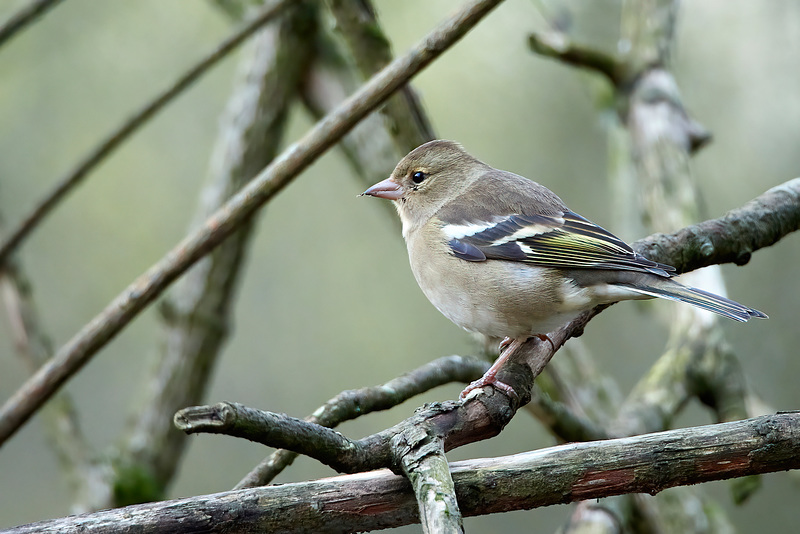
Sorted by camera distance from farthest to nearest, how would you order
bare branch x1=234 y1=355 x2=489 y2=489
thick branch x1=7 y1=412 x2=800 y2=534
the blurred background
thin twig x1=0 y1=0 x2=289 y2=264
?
the blurred background
thin twig x1=0 y1=0 x2=289 y2=264
bare branch x1=234 y1=355 x2=489 y2=489
thick branch x1=7 y1=412 x2=800 y2=534

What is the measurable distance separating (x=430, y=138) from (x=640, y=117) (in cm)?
207

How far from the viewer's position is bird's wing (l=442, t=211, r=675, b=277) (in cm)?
340

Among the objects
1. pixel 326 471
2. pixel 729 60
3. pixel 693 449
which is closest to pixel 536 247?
pixel 693 449

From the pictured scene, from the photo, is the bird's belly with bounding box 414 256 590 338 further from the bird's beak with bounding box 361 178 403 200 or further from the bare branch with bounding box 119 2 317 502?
the bare branch with bounding box 119 2 317 502

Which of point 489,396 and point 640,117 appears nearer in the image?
point 489,396

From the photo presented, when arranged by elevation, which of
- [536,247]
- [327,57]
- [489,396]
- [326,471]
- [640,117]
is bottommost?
[326,471]

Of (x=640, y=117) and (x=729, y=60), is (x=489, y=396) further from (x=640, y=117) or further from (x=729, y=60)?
(x=729, y=60)

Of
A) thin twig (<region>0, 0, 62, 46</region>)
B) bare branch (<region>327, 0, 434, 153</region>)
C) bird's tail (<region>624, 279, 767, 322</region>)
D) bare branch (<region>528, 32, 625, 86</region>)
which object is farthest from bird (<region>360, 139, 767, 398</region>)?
thin twig (<region>0, 0, 62, 46</region>)

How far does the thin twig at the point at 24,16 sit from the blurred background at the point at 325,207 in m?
3.87

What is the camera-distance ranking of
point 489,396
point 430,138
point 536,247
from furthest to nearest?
point 430,138 < point 536,247 < point 489,396

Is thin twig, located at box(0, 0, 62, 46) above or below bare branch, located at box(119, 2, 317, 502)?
above

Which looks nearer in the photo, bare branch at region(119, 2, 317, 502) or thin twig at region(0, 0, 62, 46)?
thin twig at region(0, 0, 62, 46)

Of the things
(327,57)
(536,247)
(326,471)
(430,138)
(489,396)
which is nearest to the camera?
(489,396)

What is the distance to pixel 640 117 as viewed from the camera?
5.41 m
